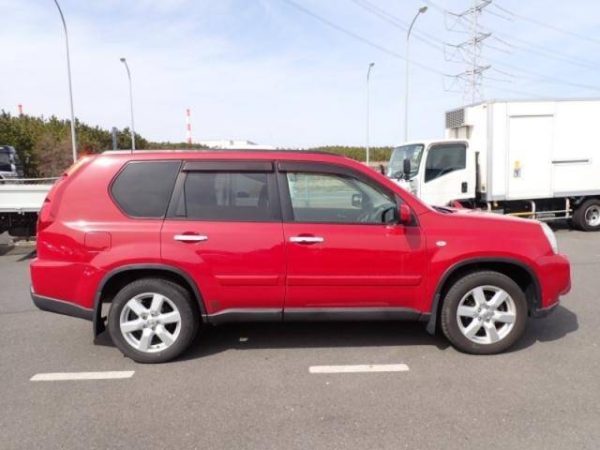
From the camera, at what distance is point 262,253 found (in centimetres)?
385

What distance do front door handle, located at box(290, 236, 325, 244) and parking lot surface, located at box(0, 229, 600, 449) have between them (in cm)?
102

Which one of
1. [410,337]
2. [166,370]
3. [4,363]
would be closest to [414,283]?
[410,337]

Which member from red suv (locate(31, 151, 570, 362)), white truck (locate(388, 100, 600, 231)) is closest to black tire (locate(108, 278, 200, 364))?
red suv (locate(31, 151, 570, 362))

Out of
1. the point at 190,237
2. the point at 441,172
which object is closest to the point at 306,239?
the point at 190,237

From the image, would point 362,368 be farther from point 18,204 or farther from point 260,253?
point 18,204

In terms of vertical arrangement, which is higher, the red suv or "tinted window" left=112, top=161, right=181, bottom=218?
"tinted window" left=112, top=161, right=181, bottom=218

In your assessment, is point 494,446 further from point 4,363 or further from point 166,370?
point 4,363

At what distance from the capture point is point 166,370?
12.7 ft

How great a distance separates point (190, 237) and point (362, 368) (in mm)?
1743

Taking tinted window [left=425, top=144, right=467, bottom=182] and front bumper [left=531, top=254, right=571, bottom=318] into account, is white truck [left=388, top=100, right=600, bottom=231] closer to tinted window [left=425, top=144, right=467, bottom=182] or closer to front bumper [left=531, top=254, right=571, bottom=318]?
tinted window [left=425, top=144, right=467, bottom=182]

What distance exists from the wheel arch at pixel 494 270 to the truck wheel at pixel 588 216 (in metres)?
8.18

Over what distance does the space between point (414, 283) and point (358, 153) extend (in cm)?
5127

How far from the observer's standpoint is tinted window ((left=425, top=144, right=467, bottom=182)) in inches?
389

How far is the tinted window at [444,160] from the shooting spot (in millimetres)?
9891
